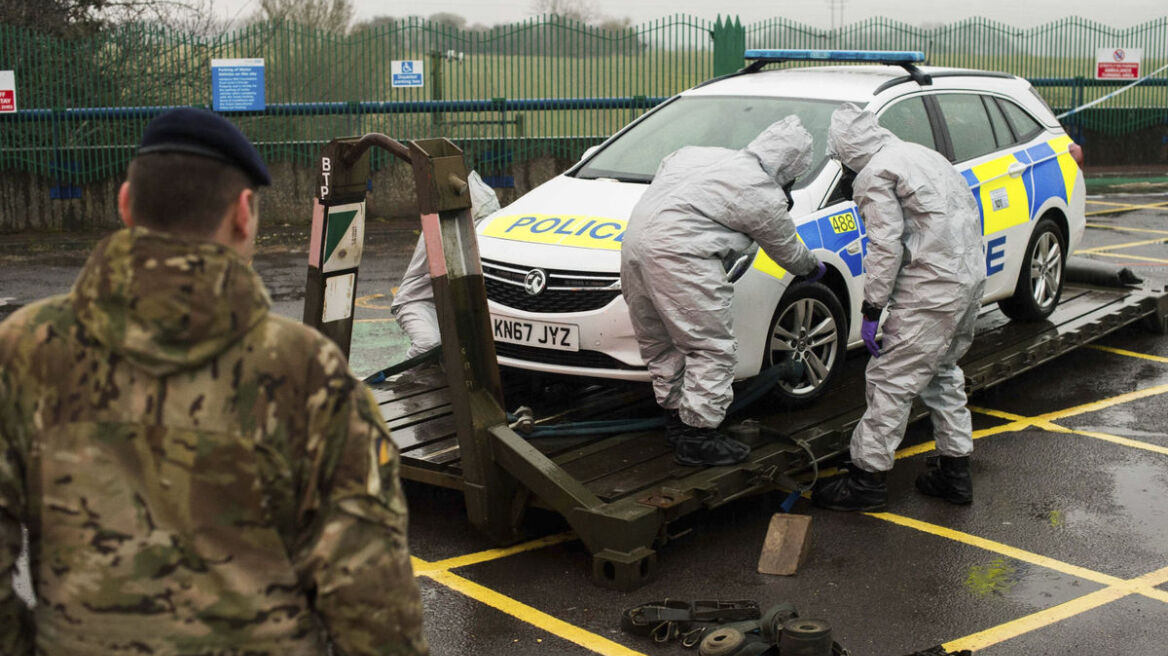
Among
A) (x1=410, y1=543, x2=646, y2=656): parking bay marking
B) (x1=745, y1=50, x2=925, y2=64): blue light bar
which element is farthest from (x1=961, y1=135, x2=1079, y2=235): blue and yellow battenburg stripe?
(x1=410, y1=543, x2=646, y2=656): parking bay marking

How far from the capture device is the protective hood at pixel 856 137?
590 centimetres

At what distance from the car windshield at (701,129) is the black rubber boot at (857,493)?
5.86 ft

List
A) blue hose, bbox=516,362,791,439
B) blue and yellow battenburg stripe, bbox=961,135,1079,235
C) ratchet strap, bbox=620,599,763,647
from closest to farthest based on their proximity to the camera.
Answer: ratchet strap, bbox=620,599,763,647
blue hose, bbox=516,362,791,439
blue and yellow battenburg stripe, bbox=961,135,1079,235

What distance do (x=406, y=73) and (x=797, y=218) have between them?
36.7 ft

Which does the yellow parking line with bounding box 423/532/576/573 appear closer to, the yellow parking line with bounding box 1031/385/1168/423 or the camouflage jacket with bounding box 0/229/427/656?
the yellow parking line with bounding box 1031/385/1168/423

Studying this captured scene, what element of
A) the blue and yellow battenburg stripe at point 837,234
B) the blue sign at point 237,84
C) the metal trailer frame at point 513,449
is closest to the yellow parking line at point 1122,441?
the metal trailer frame at point 513,449

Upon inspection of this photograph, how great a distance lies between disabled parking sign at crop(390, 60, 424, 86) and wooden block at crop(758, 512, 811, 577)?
40.7 feet

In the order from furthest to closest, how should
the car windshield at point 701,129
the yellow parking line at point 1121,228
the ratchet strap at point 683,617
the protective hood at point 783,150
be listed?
the yellow parking line at point 1121,228 < the car windshield at point 701,129 < the protective hood at point 783,150 < the ratchet strap at point 683,617

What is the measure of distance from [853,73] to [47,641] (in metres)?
6.47

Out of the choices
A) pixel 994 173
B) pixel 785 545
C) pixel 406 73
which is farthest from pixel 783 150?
pixel 406 73

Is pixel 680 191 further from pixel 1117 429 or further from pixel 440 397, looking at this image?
pixel 1117 429

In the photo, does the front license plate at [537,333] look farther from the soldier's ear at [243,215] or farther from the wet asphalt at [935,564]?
the soldier's ear at [243,215]

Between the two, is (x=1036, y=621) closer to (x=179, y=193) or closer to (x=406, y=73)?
(x=179, y=193)

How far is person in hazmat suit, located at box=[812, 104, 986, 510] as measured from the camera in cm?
580
